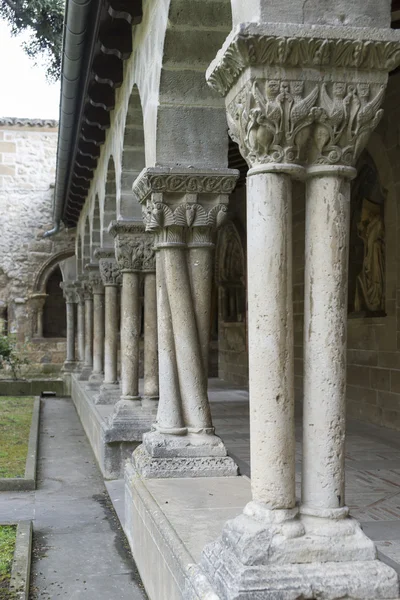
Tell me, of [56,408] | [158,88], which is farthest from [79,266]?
[158,88]

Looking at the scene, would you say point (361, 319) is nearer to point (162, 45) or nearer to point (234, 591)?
point (162, 45)

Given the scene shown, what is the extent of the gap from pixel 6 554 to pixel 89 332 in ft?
32.0

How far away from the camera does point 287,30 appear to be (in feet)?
9.34

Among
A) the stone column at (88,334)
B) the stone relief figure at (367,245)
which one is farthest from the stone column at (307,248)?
the stone column at (88,334)

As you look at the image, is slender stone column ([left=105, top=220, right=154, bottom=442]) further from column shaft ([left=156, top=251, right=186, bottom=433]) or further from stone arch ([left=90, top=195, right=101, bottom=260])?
stone arch ([left=90, top=195, right=101, bottom=260])

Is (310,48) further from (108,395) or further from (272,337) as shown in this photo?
(108,395)

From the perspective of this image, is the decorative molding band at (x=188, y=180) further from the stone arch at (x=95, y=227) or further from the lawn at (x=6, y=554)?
the stone arch at (x=95, y=227)

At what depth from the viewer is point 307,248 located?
304 centimetres

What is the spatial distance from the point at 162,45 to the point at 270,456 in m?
3.00

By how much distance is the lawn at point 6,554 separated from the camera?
14.1 ft

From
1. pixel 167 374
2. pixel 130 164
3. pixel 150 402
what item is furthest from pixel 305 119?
pixel 150 402

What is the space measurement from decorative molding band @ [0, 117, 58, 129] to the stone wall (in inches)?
40.2

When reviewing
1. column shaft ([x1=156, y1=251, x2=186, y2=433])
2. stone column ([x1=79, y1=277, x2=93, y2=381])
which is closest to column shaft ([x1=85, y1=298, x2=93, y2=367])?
stone column ([x1=79, y1=277, x2=93, y2=381])

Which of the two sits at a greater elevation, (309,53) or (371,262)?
(309,53)
